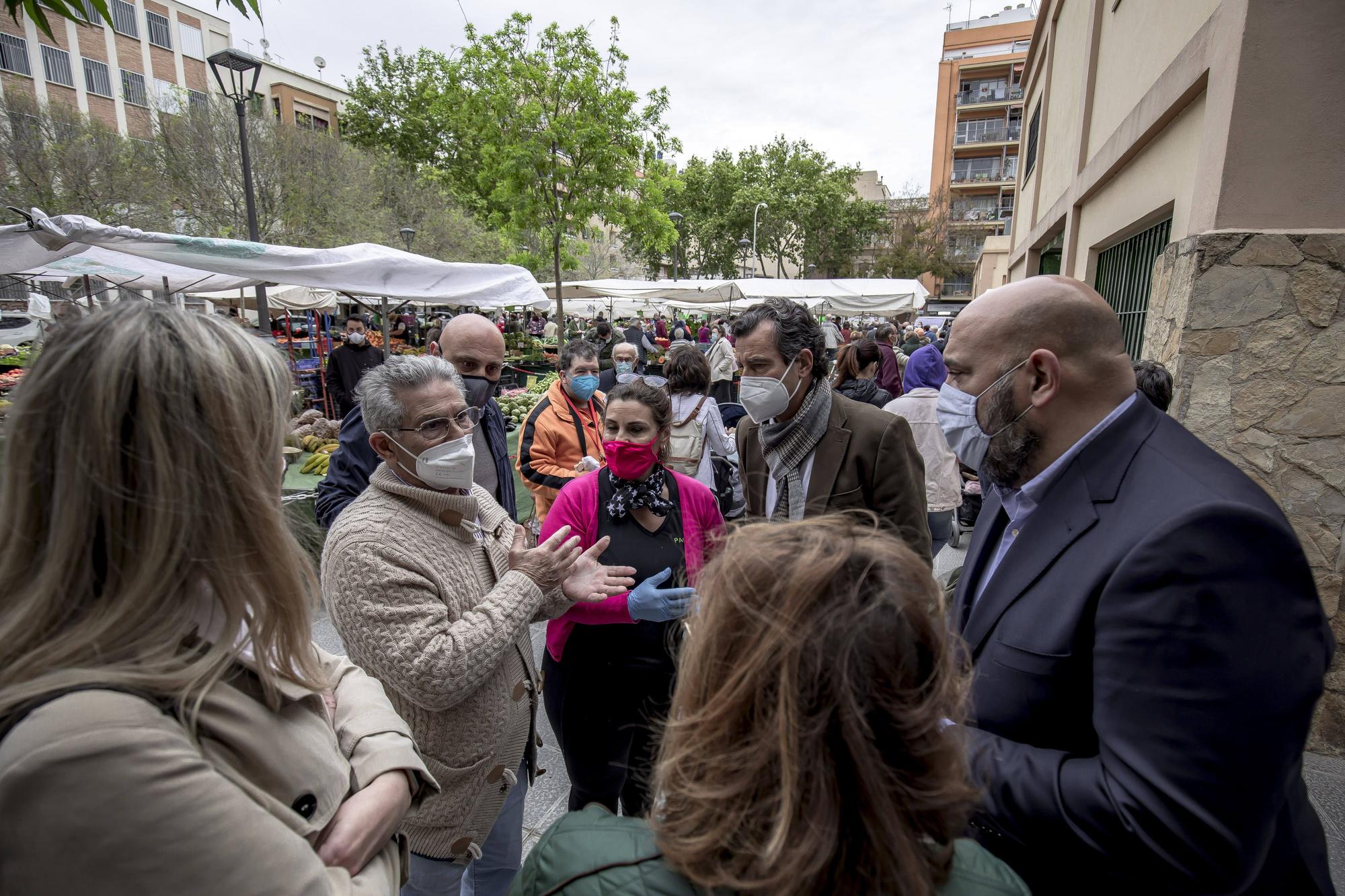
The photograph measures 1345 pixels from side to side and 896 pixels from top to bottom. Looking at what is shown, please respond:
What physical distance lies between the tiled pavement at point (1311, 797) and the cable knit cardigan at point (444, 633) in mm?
1029

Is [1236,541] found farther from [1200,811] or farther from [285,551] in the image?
[285,551]

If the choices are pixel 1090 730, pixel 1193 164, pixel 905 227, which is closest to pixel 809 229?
pixel 905 227

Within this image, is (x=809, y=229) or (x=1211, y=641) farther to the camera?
(x=809, y=229)

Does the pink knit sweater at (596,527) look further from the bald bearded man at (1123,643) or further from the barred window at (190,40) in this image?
the barred window at (190,40)

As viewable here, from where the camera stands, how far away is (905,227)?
41188 millimetres

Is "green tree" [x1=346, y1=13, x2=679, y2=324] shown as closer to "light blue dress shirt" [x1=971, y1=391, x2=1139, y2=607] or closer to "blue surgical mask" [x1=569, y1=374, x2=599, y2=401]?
"blue surgical mask" [x1=569, y1=374, x2=599, y2=401]

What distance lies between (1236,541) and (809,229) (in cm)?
4504

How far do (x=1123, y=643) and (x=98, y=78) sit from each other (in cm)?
5010

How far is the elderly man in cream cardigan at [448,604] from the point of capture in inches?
64.8

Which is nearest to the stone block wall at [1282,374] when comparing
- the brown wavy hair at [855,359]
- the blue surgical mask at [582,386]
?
the brown wavy hair at [855,359]

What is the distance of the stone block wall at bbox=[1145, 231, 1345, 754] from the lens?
9.56ft

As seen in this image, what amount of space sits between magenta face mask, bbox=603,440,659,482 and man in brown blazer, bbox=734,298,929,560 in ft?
1.71

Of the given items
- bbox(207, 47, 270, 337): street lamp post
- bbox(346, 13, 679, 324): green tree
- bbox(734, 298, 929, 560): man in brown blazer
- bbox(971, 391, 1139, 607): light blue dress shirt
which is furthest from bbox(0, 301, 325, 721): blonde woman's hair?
bbox(346, 13, 679, 324): green tree

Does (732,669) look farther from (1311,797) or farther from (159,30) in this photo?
(159,30)
